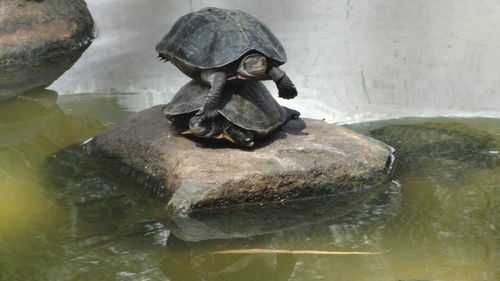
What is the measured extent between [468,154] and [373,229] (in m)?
1.27

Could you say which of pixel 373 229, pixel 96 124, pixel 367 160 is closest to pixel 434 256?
pixel 373 229

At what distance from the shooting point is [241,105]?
401 cm

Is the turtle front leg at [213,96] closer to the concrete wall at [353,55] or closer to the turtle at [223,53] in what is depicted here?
the turtle at [223,53]

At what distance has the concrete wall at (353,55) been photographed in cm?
561

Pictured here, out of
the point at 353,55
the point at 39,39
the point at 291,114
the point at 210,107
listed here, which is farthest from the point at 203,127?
the point at 39,39

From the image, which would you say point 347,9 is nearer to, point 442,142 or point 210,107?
point 442,142

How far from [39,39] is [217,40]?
3.88m

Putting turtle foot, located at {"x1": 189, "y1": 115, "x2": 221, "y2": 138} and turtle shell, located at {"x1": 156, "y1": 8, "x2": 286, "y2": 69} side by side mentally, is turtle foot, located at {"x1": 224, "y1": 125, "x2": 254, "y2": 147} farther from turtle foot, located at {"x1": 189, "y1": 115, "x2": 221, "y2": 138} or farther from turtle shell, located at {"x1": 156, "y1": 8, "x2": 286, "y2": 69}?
turtle shell, located at {"x1": 156, "y1": 8, "x2": 286, "y2": 69}

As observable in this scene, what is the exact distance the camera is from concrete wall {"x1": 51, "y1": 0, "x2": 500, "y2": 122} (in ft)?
18.4

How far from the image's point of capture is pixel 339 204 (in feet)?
12.6

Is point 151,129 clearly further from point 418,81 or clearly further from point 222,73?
point 418,81

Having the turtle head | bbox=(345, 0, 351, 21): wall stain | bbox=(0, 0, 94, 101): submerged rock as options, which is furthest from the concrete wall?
the turtle head

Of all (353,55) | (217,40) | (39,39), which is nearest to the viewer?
(217,40)

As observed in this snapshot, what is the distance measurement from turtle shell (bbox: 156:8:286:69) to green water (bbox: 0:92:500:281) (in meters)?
0.88
